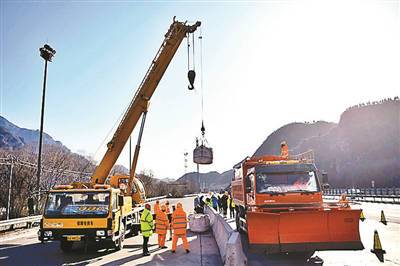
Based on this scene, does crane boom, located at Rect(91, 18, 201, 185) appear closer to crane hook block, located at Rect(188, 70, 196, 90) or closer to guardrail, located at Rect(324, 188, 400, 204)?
crane hook block, located at Rect(188, 70, 196, 90)

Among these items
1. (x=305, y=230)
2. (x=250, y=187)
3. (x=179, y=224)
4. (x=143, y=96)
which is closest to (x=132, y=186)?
(x=143, y=96)

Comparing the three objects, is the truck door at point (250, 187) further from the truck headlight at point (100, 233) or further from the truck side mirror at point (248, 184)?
the truck headlight at point (100, 233)

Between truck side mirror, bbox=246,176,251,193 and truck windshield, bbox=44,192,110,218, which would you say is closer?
truck windshield, bbox=44,192,110,218

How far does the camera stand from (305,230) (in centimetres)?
936

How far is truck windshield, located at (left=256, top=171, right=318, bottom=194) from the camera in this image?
1123cm

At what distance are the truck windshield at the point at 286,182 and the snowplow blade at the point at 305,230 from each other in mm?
1790

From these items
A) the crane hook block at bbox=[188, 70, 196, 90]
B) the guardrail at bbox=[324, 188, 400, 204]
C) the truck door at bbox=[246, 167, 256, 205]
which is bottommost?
the guardrail at bbox=[324, 188, 400, 204]

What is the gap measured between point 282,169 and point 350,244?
3188 millimetres

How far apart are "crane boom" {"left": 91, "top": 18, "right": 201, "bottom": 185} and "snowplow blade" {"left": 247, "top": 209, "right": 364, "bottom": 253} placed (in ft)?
28.2

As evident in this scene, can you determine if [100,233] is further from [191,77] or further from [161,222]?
[191,77]

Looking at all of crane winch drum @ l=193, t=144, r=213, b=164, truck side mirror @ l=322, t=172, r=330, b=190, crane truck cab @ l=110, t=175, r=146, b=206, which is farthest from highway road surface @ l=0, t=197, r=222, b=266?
crane winch drum @ l=193, t=144, r=213, b=164

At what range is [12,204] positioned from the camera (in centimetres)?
2316

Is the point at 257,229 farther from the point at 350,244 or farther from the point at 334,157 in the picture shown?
the point at 334,157

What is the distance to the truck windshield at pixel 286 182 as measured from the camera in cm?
1123
